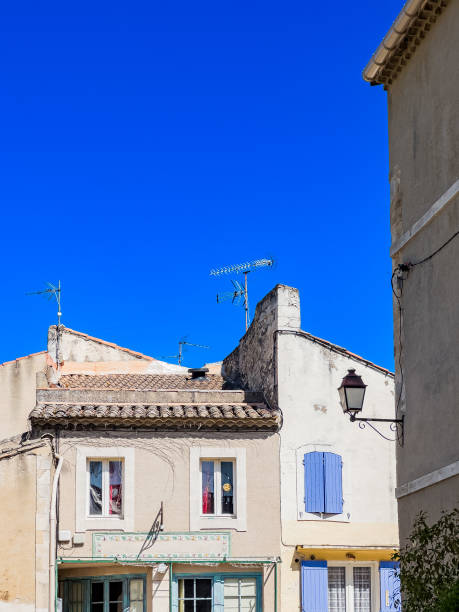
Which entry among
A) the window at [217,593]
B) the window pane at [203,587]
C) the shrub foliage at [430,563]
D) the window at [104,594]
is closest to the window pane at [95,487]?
the window at [104,594]

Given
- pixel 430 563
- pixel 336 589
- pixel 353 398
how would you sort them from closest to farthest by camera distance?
pixel 430 563 < pixel 353 398 < pixel 336 589

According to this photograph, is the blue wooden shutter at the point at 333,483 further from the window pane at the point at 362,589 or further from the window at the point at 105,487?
the window at the point at 105,487

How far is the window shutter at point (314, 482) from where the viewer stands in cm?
2678

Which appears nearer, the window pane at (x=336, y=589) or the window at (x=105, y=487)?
the window pane at (x=336, y=589)

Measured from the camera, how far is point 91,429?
26.6 metres

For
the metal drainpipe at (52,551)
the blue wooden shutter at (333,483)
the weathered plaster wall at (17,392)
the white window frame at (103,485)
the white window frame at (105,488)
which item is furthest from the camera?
the weathered plaster wall at (17,392)

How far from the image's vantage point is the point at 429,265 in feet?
47.0

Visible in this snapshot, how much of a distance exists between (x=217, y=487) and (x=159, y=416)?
2.15 m

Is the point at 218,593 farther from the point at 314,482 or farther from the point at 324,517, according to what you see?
the point at 314,482

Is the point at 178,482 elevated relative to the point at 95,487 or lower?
elevated

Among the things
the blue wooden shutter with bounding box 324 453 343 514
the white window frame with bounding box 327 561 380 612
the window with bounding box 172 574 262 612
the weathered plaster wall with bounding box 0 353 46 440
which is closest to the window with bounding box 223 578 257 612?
the window with bounding box 172 574 262 612

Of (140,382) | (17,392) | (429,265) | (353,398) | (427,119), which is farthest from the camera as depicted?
(140,382)

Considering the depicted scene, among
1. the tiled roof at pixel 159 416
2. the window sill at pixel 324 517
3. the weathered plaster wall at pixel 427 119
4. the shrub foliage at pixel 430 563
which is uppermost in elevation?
the weathered plaster wall at pixel 427 119

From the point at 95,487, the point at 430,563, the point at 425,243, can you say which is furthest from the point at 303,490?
the point at 430,563
